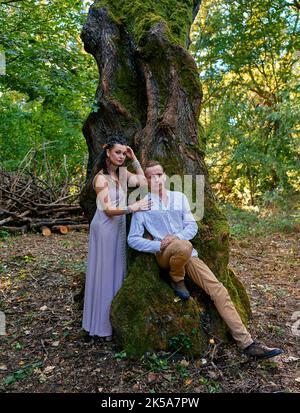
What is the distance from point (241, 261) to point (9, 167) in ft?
24.3

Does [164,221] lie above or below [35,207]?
above

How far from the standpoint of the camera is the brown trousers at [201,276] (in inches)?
140

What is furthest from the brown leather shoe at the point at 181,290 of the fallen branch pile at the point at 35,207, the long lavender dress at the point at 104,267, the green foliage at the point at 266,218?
the green foliage at the point at 266,218

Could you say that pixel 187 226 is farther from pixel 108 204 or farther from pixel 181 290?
pixel 108 204

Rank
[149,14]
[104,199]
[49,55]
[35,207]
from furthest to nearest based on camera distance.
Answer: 1. [35,207]
2. [49,55]
3. [149,14]
4. [104,199]

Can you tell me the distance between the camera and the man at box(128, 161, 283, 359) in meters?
3.64

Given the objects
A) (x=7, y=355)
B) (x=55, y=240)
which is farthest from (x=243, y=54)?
(x=7, y=355)

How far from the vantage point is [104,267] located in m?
3.96

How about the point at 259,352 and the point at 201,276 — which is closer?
the point at 259,352

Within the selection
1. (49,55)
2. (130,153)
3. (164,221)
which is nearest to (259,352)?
(164,221)

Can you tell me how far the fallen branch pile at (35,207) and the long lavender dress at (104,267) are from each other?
5.65 metres

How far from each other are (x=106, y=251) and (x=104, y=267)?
0.17 m

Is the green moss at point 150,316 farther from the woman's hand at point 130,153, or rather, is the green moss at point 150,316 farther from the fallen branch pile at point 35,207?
the fallen branch pile at point 35,207

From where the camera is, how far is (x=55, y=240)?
883cm
